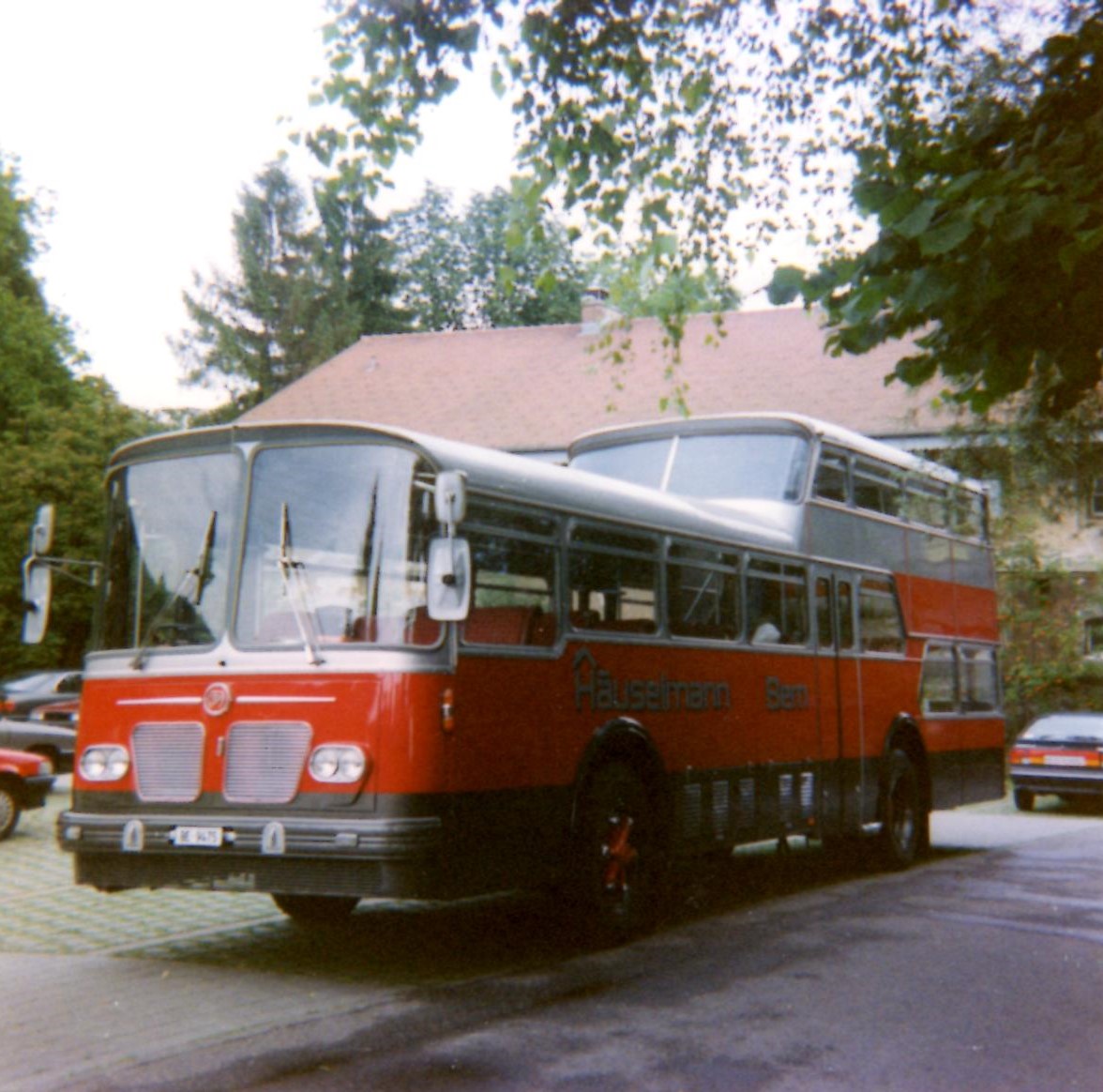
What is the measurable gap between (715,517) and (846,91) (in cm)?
454

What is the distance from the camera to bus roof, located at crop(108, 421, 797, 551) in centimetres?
821

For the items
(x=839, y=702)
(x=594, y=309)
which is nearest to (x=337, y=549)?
(x=839, y=702)

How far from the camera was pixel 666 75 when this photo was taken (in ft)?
46.0

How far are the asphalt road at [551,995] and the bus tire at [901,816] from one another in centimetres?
162

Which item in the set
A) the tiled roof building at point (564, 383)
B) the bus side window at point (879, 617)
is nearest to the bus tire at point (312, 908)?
the bus side window at point (879, 617)

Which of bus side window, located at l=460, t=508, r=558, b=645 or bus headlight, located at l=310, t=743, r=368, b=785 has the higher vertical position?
bus side window, located at l=460, t=508, r=558, b=645

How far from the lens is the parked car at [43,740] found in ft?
63.3

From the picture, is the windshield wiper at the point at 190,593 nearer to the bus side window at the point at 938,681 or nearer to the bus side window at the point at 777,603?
the bus side window at the point at 777,603

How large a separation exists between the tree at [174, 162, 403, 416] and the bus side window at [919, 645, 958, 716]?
43.4m

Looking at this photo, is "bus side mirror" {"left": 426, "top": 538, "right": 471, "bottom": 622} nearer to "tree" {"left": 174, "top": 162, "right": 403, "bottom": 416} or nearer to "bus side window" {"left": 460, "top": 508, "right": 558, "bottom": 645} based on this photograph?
"bus side window" {"left": 460, "top": 508, "right": 558, "bottom": 645}

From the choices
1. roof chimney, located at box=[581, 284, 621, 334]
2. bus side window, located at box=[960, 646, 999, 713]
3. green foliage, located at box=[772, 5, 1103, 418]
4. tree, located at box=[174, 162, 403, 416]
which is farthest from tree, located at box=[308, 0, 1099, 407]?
tree, located at box=[174, 162, 403, 416]

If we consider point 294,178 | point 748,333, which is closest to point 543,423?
point 748,333

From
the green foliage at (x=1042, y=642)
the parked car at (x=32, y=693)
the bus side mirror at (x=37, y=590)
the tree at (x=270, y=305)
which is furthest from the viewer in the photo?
the tree at (x=270, y=305)

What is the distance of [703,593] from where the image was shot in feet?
36.0
